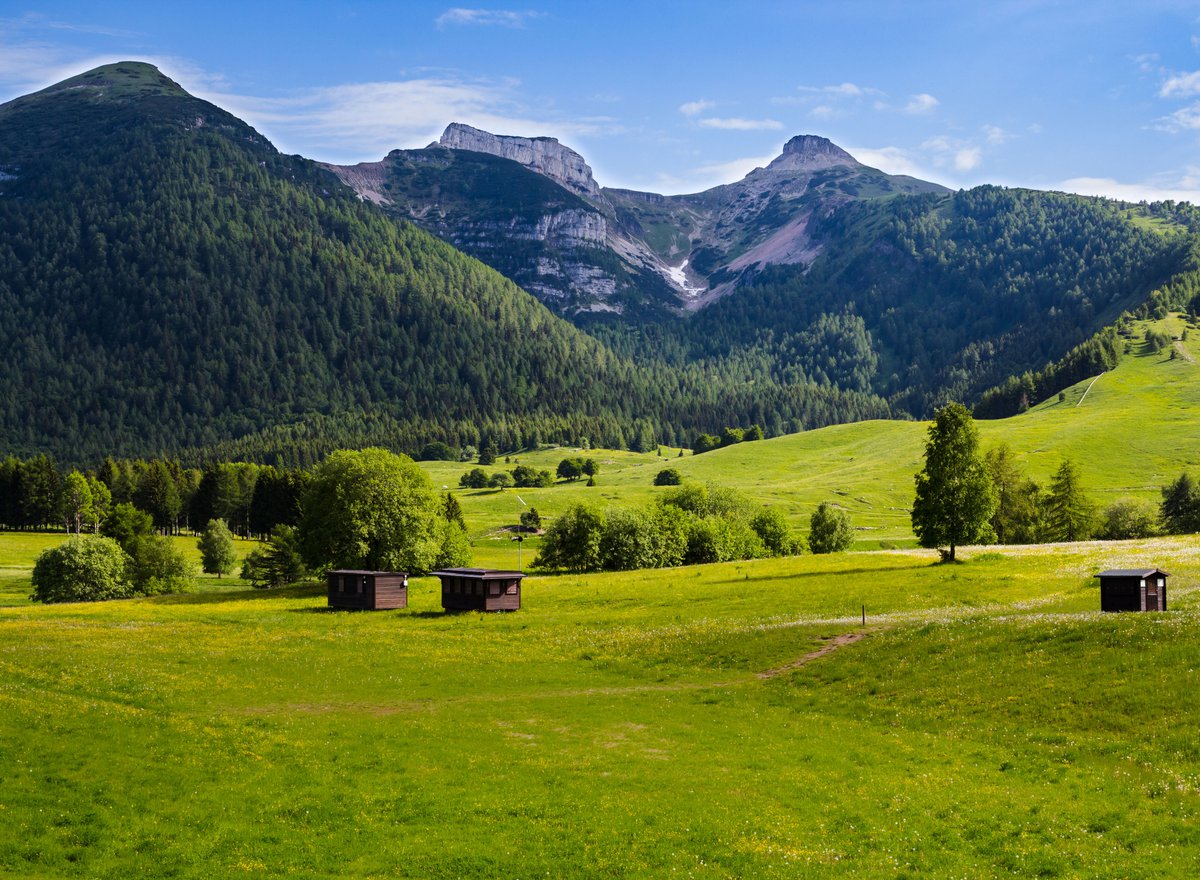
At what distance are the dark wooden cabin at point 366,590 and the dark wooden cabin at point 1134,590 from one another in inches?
2273

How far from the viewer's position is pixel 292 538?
13025cm

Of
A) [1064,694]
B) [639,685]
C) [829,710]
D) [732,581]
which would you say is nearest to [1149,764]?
[1064,694]

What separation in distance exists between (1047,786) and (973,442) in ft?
223

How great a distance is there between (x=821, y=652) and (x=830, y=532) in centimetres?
9860

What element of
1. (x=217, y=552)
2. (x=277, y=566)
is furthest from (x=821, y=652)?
(x=217, y=552)

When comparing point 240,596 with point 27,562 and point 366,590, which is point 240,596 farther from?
point 27,562

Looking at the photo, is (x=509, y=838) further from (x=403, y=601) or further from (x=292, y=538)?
(x=292, y=538)

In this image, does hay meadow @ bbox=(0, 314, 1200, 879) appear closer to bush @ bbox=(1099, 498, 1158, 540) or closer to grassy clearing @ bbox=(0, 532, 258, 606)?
grassy clearing @ bbox=(0, 532, 258, 606)

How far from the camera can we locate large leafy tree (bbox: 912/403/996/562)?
91.9 meters

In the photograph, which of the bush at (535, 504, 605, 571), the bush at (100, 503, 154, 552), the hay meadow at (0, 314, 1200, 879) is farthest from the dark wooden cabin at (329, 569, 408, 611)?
the bush at (100, 503, 154, 552)

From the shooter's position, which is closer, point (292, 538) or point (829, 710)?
point (829, 710)

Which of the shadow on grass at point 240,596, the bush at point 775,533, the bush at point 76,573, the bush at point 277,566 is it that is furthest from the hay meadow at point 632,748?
the bush at point 775,533

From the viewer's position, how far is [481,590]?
81438 millimetres

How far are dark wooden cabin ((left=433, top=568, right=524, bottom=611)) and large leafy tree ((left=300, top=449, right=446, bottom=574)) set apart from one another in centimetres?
2136
